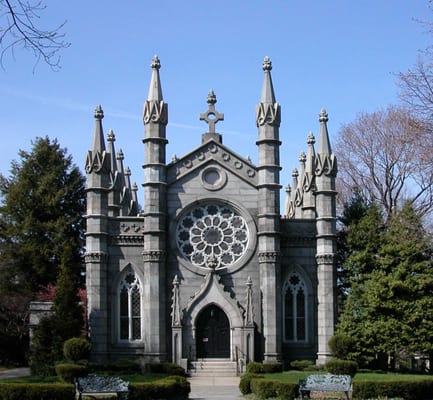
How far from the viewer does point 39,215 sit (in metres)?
59.7

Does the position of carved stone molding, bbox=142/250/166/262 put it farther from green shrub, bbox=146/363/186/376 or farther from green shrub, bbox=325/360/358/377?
green shrub, bbox=325/360/358/377

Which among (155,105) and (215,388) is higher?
(155,105)

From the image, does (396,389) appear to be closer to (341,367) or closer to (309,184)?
(341,367)

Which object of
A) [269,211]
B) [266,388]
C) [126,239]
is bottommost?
[266,388]

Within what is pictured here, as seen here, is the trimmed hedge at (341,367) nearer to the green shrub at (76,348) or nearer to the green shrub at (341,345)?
the green shrub at (341,345)

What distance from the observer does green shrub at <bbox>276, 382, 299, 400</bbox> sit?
2629 centimetres

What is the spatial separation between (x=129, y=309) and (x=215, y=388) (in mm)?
8286

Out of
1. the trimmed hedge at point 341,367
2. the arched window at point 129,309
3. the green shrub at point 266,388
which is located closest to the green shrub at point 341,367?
the trimmed hedge at point 341,367

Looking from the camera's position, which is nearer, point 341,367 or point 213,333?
point 341,367

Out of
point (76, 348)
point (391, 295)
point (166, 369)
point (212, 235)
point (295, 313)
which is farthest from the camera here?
point (212, 235)

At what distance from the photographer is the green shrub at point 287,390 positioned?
26.3m

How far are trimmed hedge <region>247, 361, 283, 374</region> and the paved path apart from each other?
36.9 inches

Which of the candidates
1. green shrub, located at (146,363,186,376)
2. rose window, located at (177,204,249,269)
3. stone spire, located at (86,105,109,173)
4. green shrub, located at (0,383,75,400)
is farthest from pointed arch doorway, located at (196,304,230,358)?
green shrub, located at (0,383,75,400)

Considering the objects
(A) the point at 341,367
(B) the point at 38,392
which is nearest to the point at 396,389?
(A) the point at 341,367
